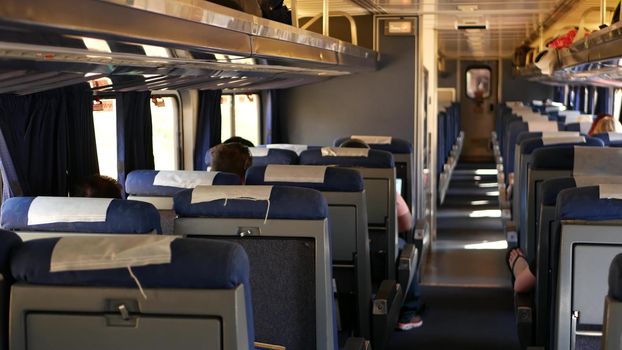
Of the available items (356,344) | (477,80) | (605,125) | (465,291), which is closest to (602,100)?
(605,125)

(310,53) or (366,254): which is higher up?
(310,53)

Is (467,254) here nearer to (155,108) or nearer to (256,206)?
(155,108)

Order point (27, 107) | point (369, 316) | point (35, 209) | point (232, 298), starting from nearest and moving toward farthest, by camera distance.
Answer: point (232, 298)
point (35, 209)
point (27, 107)
point (369, 316)

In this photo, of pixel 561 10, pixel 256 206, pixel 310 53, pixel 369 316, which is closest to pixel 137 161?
pixel 310 53

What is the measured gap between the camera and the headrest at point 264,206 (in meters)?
3.61

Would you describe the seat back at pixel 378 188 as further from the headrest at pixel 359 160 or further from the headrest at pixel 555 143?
the headrest at pixel 555 143

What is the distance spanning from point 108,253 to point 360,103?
813 centimetres

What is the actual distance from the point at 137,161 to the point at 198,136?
1.33m

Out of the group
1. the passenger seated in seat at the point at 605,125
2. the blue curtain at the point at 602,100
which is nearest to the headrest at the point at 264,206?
the passenger seated in seat at the point at 605,125

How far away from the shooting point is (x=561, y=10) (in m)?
9.66

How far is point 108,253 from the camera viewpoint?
7.36ft

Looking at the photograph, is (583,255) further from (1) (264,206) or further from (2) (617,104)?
(2) (617,104)

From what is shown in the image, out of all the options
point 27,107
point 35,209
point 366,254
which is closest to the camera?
point 35,209

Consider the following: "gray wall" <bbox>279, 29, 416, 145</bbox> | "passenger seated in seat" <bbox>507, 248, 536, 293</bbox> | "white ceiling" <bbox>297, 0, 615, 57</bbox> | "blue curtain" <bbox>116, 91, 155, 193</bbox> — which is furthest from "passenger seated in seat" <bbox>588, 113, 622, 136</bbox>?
"blue curtain" <bbox>116, 91, 155, 193</bbox>
